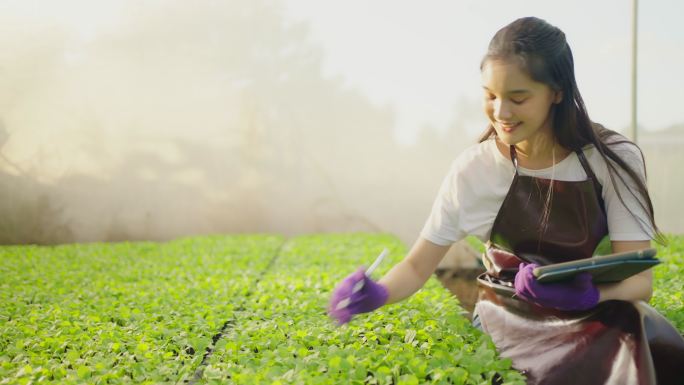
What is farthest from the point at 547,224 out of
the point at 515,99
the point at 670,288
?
the point at 670,288

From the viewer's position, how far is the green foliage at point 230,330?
1807mm

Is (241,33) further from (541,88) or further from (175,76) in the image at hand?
(541,88)

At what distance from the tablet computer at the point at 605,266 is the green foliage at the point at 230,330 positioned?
34 cm

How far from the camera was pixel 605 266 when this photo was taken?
58.4 inches

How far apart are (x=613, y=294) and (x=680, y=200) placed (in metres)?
5.81

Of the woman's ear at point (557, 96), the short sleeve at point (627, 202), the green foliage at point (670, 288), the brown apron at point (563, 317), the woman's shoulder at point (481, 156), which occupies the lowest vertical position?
the green foliage at point (670, 288)

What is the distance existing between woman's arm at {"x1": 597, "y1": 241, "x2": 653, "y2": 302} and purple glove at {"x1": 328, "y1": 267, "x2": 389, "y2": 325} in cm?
69

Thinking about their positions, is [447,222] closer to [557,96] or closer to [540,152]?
[540,152]

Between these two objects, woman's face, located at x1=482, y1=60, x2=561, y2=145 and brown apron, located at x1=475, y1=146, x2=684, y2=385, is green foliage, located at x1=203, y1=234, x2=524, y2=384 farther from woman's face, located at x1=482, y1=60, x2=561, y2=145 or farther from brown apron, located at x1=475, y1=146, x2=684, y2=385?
woman's face, located at x1=482, y1=60, x2=561, y2=145

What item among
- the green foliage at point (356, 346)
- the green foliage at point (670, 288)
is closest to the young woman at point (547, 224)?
the green foliage at point (356, 346)

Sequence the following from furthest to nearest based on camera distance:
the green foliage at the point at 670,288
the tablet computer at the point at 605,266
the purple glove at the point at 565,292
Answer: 1. the green foliage at the point at 670,288
2. the purple glove at the point at 565,292
3. the tablet computer at the point at 605,266

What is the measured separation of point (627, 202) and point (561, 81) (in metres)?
0.42

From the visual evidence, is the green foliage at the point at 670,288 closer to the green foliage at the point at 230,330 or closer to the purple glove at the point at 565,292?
the green foliage at the point at 230,330

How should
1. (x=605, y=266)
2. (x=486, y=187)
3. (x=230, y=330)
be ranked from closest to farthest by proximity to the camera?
(x=605, y=266) → (x=486, y=187) → (x=230, y=330)
